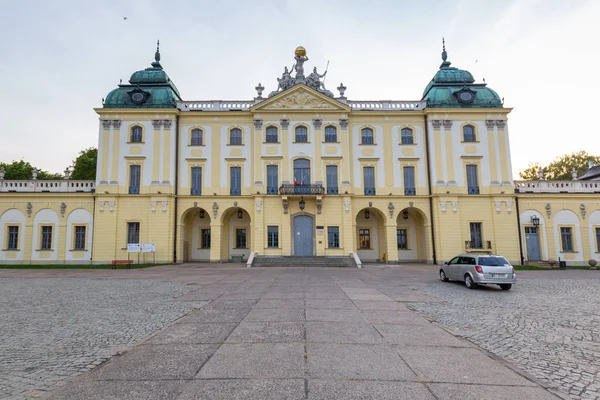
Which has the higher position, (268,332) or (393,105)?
(393,105)

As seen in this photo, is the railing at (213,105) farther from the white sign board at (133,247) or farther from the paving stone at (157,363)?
the paving stone at (157,363)

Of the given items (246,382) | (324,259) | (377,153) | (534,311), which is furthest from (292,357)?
(377,153)

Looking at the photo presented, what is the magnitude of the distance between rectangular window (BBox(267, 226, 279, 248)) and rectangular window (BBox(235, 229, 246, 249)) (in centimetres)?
373

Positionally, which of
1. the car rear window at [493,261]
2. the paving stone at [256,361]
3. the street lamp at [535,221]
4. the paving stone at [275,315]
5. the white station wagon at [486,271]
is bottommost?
the paving stone at [275,315]

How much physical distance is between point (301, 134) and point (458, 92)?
14790mm

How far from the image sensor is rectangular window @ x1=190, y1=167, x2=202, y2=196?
32.0 m

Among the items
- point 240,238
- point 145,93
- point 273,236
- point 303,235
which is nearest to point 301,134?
point 303,235

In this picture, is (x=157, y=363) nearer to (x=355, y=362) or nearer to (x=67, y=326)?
(x=355, y=362)

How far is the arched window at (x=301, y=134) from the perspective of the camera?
32.2 m

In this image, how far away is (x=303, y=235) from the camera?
31.2 m

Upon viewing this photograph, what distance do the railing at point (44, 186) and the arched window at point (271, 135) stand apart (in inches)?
618

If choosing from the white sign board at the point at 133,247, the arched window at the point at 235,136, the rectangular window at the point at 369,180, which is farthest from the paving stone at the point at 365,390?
the arched window at the point at 235,136

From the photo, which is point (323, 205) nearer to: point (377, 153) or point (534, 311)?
point (377, 153)

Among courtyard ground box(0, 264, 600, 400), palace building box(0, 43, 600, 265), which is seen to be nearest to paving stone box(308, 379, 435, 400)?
courtyard ground box(0, 264, 600, 400)
